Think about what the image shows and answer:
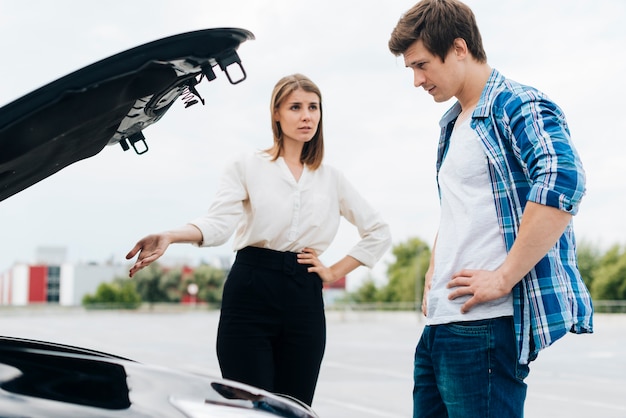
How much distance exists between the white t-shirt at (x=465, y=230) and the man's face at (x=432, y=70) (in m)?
0.13

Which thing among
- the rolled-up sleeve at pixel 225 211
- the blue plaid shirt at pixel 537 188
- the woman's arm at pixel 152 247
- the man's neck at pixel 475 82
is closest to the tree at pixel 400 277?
the rolled-up sleeve at pixel 225 211

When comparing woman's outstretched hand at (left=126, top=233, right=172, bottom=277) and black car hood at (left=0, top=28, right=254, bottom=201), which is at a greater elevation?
black car hood at (left=0, top=28, right=254, bottom=201)

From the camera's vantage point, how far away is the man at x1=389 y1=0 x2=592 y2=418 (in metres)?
2.47

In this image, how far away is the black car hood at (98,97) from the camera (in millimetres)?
1924

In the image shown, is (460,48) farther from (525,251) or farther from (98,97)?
(98,97)

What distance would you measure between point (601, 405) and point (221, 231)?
280 inches

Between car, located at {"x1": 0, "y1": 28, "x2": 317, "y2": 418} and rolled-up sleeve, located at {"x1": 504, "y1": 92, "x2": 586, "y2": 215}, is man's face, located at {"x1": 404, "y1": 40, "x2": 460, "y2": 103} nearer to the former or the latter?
rolled-up sleeve, located at {"x1": 504, "y1": 92, "x2": 586, "y2": 215}

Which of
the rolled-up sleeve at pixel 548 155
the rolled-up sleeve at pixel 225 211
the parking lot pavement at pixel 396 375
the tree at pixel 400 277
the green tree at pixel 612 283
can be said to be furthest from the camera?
the tree at pixel 400 277

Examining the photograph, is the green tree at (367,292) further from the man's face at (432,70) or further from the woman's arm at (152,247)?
the man's face at (432,70)

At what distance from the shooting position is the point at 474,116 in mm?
2689

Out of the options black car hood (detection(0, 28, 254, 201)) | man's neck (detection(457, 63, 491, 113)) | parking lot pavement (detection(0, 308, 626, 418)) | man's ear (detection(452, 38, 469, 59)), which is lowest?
parking lot pavement (detection(0, 308, 626, 418))

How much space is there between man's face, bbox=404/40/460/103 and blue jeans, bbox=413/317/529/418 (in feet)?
2.40

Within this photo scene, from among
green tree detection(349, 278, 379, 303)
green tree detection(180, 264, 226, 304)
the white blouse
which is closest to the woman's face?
the white blouse

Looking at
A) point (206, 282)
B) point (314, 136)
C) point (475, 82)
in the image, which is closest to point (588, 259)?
point (314, 136)
